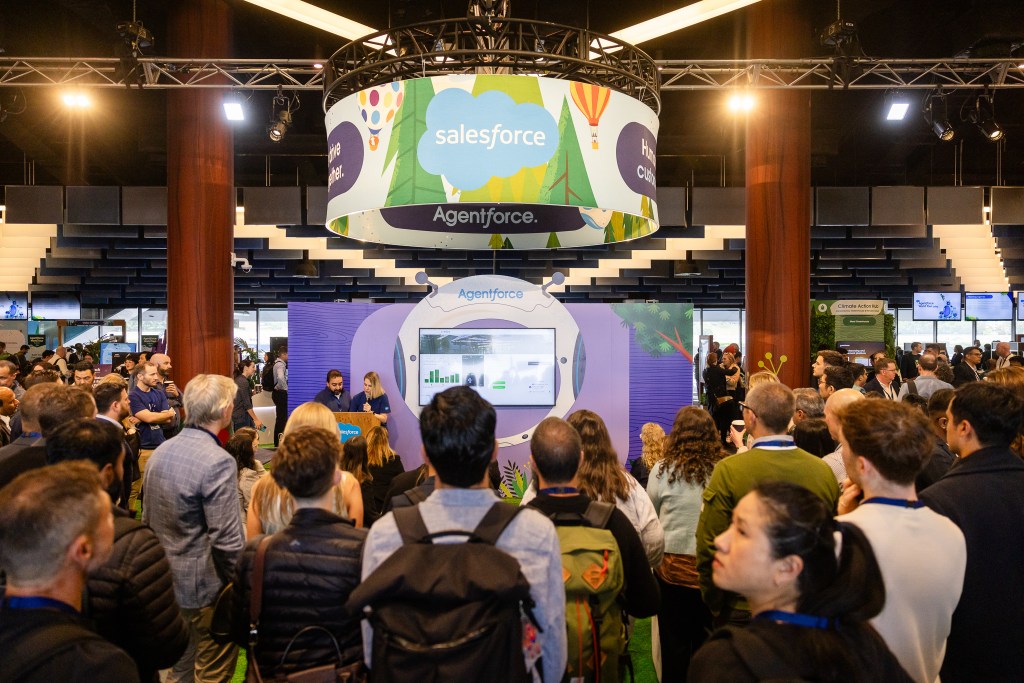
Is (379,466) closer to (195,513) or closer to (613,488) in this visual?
(195,513)

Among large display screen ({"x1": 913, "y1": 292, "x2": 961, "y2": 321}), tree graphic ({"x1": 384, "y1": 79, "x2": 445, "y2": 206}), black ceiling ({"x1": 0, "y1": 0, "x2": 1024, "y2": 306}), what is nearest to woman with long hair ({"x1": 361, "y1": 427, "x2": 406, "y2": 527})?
tree graphic ({"x1": 384, "y1": 79, "x2": 445, "y2": 206})

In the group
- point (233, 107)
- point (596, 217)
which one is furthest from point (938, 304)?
point (233, 107)

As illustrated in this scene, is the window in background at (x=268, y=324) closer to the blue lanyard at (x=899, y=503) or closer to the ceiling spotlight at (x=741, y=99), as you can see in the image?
the ceiling spotlight at (x=741, y=99)

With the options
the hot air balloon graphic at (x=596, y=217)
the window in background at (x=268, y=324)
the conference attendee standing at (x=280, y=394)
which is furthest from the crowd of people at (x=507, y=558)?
the window in background at (x=268, y=324)

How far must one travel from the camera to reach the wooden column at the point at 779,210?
27.2ft

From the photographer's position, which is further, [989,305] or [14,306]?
[14,306]

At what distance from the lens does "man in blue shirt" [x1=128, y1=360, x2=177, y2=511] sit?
585cm

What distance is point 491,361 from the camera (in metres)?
7.84

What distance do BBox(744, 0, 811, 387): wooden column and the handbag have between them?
7288 millimetres

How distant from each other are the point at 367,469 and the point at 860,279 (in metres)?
15.4

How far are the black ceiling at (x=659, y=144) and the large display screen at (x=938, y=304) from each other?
0.44 m

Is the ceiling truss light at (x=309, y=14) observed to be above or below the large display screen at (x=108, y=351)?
above

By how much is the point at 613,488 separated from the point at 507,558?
127 centimetres

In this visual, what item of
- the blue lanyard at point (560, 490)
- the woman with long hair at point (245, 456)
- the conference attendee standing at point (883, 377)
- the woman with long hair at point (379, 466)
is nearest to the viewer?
the blue lanyard at point (560, 490)
